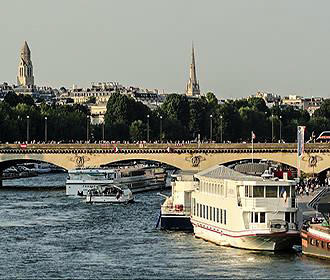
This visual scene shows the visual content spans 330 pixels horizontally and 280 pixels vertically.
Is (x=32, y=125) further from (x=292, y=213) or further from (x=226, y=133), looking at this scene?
(x=292, y=213)

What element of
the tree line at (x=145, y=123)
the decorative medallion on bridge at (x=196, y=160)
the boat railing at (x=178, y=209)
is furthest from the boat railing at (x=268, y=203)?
the tree line at (x=145, y=123)

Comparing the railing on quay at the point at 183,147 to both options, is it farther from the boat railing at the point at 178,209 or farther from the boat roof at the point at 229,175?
the boat roof at the point at 229,175

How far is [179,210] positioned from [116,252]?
8.38 meters

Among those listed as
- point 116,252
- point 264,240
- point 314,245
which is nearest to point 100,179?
point 116,252

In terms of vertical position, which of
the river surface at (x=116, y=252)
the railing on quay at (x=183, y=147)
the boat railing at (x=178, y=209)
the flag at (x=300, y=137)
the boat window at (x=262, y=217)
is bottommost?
the river surface at (x=116, y=252)

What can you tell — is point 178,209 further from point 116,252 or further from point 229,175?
point 116,252

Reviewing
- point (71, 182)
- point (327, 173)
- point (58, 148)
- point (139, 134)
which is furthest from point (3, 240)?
point (139, 134)

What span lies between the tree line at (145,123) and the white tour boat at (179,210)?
222 feet

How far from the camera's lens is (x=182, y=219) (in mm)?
67312

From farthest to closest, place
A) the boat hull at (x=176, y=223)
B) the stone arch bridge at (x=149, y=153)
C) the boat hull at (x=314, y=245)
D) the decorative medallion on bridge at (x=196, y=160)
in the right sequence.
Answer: the decorative medallion on bridge at (x=196, y=160) < the stone arch bridge at (x=149, y=153) < the boat hull at (x=176, y=223) < the boat hull at (x=314, y=245)

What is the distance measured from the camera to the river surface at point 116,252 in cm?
5331

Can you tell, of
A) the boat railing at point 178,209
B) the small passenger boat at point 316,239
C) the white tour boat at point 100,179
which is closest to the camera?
the small passenger boat at point 316,239

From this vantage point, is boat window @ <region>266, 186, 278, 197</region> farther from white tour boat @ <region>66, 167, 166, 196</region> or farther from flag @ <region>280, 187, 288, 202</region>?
white tour boat @ <region>66, 167, 166, 196</region>

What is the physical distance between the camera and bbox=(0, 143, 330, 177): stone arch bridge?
106 meters
